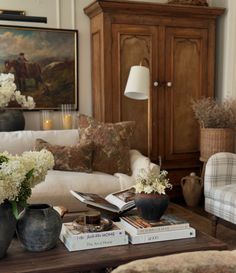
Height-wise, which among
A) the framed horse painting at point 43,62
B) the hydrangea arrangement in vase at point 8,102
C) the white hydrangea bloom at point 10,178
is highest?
the framed horse painting at point 43,62

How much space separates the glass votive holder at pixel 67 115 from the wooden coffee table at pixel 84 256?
233cm

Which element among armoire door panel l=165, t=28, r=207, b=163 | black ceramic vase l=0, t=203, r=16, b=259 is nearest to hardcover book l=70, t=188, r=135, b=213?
black ceramic vase l=0, t=203, r=16, b=259

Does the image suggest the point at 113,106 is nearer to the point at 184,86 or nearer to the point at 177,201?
the point at 184,86

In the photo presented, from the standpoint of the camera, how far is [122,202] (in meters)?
2.20

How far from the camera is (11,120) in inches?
145

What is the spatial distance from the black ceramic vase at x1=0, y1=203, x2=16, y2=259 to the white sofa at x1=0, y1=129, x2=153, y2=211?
1277 mm

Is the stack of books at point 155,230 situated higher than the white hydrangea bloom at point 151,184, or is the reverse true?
the white hydrangea bloom at point 151,184

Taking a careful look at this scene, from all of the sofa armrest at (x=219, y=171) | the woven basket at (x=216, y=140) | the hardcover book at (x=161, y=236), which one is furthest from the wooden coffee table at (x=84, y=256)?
the woven basket at (x=216, y=140)

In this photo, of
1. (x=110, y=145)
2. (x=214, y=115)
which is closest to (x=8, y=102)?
(x=110, y=145)

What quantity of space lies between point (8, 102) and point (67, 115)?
65cm

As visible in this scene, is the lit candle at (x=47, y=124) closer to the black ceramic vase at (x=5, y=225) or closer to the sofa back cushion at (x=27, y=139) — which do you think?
the sofa back cushion at (x=27, y=139)

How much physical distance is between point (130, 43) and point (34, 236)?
274cm

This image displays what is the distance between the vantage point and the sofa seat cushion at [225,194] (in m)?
2.90

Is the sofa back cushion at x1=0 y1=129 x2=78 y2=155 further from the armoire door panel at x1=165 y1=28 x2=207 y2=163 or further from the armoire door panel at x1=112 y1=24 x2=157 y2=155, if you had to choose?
the armoire door panel at x1=165 y1=28 x2=207 y2=163
